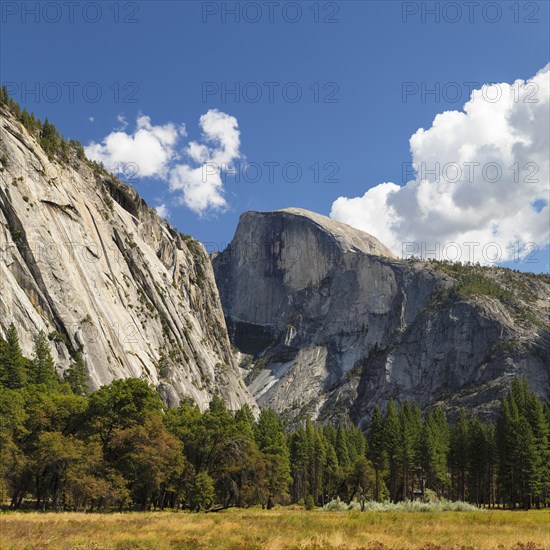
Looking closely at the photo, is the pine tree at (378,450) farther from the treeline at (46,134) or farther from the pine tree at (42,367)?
the treeline at (46,134)

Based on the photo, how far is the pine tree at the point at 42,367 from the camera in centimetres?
7181

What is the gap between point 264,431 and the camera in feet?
280

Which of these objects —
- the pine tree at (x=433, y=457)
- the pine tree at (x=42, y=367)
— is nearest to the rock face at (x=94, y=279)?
the pine tree at (x=42, y=367)

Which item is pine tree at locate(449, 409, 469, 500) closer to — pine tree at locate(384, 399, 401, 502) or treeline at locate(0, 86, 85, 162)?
pine tree at locate(384, 399, 401, 502)

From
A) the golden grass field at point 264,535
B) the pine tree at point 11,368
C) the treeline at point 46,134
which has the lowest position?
the golden grass field at point 264,535

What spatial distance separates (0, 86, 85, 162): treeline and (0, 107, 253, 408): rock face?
2842mm

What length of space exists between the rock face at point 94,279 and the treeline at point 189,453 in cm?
828

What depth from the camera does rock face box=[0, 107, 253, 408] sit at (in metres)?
90.9

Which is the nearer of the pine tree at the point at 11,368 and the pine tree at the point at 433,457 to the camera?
the pine tree at the point at 11,368

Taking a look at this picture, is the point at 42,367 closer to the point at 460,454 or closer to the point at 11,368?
the point at 11,368

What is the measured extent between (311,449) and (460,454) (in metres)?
23.6

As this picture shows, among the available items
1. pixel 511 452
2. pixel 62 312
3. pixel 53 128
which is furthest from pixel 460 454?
pixel 53 128

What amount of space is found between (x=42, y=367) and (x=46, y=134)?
225ft

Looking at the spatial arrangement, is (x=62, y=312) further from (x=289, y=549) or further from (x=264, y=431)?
(x=289, y=549)
